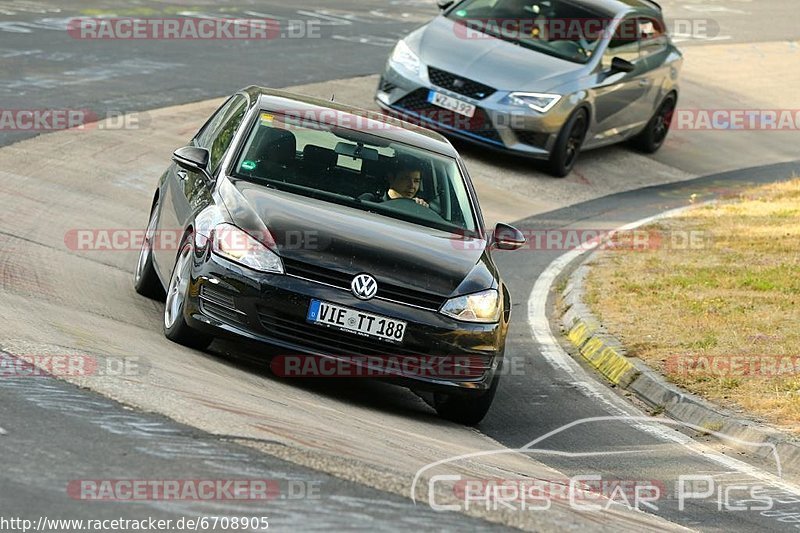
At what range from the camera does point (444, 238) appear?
9172 mm

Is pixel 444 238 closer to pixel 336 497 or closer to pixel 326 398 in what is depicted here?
pixel 326 398

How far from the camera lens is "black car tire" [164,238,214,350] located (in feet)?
28.2

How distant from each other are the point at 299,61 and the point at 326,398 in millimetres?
13568

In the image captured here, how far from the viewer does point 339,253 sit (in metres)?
8.38

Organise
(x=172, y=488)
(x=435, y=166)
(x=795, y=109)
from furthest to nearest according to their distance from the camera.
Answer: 1. (x=795, y=109)
2. (x=435, y=166)
3. (x=172, y=488)

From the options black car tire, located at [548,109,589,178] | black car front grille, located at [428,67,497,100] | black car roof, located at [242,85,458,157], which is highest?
black car roof, located at [242,85,458,157]

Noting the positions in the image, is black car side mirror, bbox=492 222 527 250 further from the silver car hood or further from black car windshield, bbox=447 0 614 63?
black car windshield, bbox=447 0 614 63

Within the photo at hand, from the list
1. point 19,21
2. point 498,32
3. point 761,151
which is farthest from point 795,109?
point 19,21

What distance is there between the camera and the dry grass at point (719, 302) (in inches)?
402

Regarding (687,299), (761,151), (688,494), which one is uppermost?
(688,494)

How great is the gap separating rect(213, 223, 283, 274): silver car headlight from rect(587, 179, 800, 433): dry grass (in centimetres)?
333

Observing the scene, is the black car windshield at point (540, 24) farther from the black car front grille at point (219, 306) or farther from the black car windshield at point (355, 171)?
the black car front grille at point (219, 306)

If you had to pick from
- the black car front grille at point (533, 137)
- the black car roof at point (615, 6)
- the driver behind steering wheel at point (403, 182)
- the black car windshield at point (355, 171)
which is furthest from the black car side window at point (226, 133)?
the black car roof at point (615, 6)

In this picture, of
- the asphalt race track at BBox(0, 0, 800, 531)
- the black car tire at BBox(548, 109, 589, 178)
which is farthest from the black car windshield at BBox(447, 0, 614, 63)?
the asphalt race track at BBox(0, 0, 800, 531)
